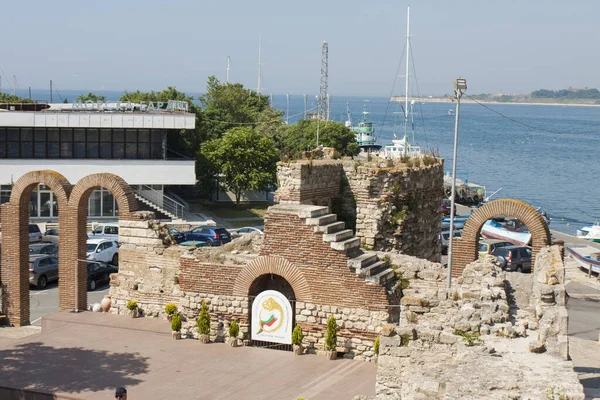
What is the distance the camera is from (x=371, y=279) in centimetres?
1667

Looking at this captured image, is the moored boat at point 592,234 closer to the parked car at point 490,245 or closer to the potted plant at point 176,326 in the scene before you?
the parked car at point 490,245

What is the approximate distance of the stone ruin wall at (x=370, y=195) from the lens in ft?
68.6

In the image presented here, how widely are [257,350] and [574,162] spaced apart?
116856 millimetres

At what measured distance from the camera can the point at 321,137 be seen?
71188 mm

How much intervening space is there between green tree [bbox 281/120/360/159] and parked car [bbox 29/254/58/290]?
126ft

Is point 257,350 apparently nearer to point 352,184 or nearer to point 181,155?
point 352,184

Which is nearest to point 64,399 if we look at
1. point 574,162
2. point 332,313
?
point 332,313

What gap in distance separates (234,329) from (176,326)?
144cm

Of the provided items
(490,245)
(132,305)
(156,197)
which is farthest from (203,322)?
(156,197)

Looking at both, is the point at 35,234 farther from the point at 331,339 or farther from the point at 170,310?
the point at 331,339

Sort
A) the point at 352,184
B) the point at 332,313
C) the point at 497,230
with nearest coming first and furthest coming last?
1. the point at 332,313
2. the point at 352,184
3. the point at 497,230

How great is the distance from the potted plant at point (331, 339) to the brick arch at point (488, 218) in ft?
11.9

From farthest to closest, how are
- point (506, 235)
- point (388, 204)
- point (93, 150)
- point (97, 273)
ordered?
point (93, 150) < point (506, 235) < point (97, 273) < point (388, 204)

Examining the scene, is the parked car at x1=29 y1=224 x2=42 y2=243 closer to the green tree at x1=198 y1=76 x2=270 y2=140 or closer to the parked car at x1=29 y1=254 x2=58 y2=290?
the parked car at x1=29 y1=254 x2=58 y2=290
